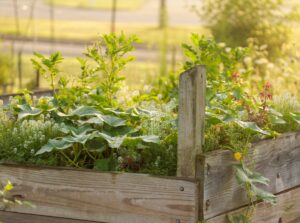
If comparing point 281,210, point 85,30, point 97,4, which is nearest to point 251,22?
point 281,210

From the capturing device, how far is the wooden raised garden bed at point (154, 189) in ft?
10.3

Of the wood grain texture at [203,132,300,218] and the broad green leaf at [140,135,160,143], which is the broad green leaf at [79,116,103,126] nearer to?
the broad green leaf at [140,135,160,143]

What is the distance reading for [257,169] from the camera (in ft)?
11.4

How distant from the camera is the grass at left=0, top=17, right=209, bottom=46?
60.3ft

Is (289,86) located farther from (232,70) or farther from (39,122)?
(39,122)

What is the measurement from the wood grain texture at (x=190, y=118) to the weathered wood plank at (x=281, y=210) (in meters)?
0.37

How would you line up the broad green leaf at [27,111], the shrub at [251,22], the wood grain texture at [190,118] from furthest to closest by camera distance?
the shrub at [251,22] < the broad green leaf at [27,111] < the wood grain texture at [190,118]

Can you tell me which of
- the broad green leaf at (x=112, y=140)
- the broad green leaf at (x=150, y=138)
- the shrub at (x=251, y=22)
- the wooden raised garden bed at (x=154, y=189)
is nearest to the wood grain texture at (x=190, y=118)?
the wooden raised garden bed at (x=154, y=189)

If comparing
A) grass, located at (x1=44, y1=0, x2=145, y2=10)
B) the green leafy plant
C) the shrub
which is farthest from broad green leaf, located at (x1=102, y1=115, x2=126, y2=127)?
grass, located at (x1=44, y1=0, x2=145, y2=10)

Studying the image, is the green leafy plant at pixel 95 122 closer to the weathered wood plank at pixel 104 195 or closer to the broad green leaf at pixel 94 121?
the broad green leaf at pixel 94 121

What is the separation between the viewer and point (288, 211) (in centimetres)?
383

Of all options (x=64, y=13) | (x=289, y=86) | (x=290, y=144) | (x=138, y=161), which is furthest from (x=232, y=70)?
(x=64, y=13)

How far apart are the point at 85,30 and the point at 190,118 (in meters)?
17.7

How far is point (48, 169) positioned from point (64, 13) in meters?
22.2
